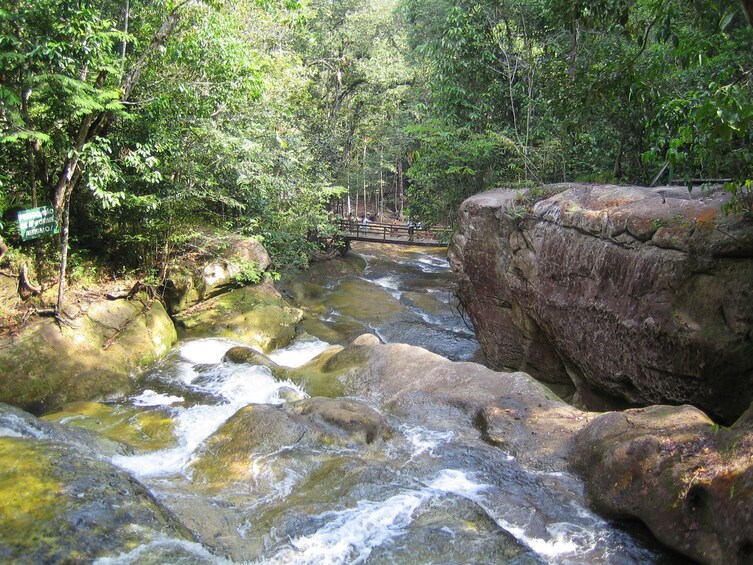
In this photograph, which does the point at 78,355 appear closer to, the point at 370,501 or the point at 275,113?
the point at 370,501

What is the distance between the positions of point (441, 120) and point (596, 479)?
463 inches

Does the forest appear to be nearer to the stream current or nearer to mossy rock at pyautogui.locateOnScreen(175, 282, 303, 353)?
mossy rock at pyautogui.locateOnScreen(175, 282, 303, 353)

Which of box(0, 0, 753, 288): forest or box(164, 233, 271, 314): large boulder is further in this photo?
box(164, 233, 271, 314): large boulder

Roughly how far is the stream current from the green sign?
3188mm

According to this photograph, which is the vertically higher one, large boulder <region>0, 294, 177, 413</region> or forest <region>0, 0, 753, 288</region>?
forest <region>0, 0, 753, 288</region>

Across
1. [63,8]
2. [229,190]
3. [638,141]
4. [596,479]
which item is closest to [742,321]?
[596,479]

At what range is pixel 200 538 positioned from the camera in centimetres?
477

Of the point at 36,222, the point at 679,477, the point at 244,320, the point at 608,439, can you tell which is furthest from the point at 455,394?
the point at 36,222

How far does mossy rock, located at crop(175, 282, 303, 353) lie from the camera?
12.7 m

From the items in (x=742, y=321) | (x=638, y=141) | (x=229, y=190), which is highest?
(x=638, y=141)

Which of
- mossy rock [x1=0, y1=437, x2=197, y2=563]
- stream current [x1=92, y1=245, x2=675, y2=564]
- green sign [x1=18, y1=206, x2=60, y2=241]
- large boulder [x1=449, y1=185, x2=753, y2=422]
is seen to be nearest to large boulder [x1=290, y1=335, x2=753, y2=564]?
stream current [x1=92, y1=245, x2=675, y2=564]

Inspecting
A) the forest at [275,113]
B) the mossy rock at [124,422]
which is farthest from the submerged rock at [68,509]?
the forest at [275,113]

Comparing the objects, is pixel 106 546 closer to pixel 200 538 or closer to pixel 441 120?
pixel 200 538

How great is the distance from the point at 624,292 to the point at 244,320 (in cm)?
855
